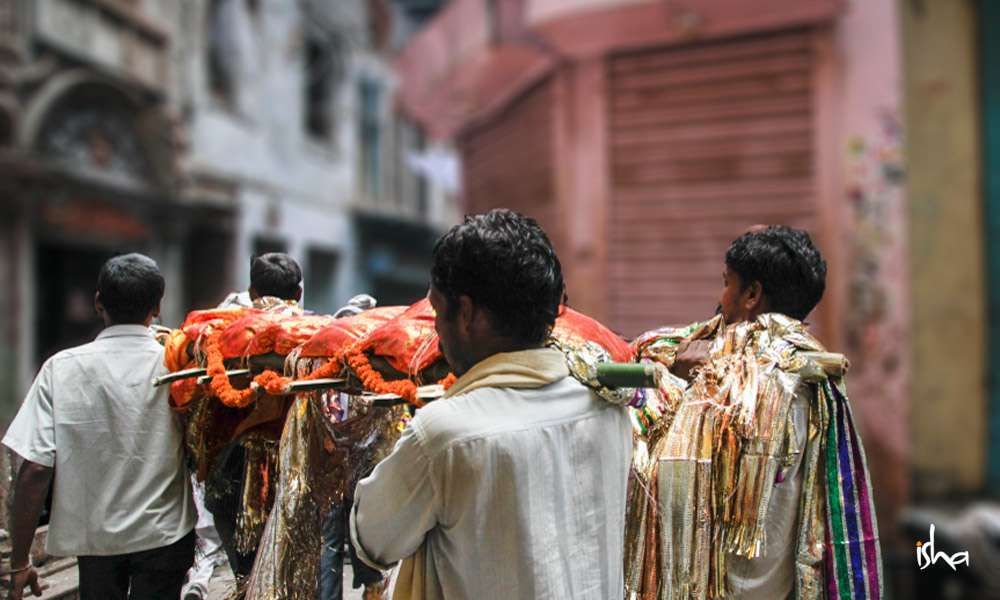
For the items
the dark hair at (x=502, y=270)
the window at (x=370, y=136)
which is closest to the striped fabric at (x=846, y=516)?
the dark hair at (x=502, y=270)

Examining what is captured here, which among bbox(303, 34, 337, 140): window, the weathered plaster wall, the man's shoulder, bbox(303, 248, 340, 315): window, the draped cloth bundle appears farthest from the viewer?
bbox(303, 248, 340, 315): window

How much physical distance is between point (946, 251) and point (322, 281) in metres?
11.0

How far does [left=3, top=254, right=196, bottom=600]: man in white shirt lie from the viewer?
217 cm

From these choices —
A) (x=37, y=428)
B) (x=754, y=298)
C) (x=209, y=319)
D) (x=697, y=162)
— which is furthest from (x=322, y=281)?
(x=754, y=298)

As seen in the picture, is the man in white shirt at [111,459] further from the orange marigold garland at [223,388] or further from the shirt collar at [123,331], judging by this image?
the orange marigold garland at [223,388]

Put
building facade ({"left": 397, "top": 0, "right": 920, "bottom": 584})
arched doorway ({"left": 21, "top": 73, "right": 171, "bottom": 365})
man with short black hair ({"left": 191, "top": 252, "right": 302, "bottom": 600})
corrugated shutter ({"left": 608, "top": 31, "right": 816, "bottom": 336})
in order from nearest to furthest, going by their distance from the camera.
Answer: man with short black hair ({"left": 191, "top": 252, "right": 302, "bottom": 600}) → building facade ({"left": 397, "top": 0, "right": 920, "bottom": 584}) → corrugated shutter ({"left": 608, "top": 31, "right": 816, "bottom": 336}) → arched doorway ({"left": 21, "top": 73, "right": 171, "bottom": 365})

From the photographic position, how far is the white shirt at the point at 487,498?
1332 mm

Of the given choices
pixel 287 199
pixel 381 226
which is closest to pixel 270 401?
pixel 287 199

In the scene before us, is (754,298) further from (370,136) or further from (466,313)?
(370,136)

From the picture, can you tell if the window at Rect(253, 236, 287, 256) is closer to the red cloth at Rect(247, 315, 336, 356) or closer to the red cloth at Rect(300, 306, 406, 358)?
the red cloth at Rect(247, 315, 336, 356)

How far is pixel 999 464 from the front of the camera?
6.09 metres

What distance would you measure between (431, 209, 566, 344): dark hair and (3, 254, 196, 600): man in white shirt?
1211 millimetres

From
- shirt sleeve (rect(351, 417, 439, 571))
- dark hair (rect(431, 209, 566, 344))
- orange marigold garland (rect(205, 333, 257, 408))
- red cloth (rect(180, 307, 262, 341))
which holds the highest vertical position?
dark hair (rect(431, 209, 566, 344))

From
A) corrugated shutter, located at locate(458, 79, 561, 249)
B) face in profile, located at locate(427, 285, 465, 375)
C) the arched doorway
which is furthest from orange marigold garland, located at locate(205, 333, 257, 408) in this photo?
the arched doorway
